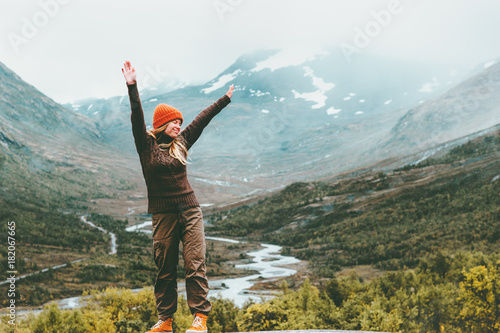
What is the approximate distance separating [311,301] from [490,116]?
8191 inches

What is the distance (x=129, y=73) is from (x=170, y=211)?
2.06 metres

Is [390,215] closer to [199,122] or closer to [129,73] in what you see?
[199,122]

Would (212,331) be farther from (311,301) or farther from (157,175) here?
(157,175)

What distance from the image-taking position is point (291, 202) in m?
134

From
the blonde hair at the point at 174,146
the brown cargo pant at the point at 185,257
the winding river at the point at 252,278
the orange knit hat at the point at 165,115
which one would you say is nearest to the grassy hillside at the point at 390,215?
the winding river at the point at 252,278

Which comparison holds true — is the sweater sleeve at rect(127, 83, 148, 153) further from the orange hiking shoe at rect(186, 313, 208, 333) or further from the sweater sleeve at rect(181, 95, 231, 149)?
the orange hiking shoe at rect(186, 313, 208, 333)

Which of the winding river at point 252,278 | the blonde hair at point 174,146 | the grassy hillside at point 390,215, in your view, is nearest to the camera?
the blonde hair at point 174,146

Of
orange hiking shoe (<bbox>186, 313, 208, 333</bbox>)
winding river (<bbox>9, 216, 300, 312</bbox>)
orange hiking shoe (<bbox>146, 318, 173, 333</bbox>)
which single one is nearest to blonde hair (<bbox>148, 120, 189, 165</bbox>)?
orange hiking shoe (<bbox>186, 313, 208, 333</bbox>)

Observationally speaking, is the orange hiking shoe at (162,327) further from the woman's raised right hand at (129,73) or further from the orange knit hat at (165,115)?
the woman's raised right hand at (129,73)

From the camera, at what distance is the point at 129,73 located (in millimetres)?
5281

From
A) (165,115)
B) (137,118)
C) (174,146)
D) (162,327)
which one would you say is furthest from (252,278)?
(137,118)

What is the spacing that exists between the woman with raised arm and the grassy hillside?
57049 millimetres

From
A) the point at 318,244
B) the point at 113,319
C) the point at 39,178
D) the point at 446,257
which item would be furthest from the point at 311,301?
the point at 39,178

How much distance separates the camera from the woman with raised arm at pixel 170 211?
18.2 feet
